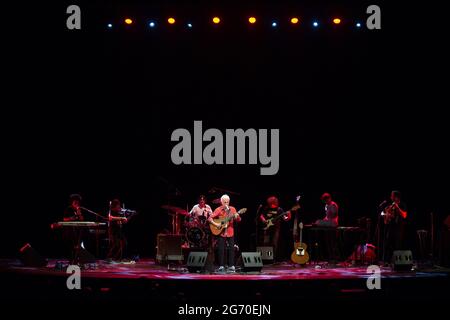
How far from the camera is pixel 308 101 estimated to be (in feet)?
53.3

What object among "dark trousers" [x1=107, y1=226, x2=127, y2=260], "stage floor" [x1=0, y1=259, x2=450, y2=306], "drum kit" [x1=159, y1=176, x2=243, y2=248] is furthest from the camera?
"dark trousers" [x1=107, y1=226, x2=127, y2=260]

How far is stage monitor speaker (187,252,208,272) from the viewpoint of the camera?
11977 millimetres

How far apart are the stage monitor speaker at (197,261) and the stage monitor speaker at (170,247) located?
4.99 ft

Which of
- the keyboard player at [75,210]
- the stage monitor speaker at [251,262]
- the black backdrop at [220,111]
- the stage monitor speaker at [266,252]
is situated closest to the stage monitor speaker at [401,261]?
the stage monitor speaker at [251,262]

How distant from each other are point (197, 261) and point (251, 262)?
102 cm

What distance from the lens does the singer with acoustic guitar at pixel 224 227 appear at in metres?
12.6

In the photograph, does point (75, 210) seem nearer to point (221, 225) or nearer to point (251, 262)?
point (221, 225)

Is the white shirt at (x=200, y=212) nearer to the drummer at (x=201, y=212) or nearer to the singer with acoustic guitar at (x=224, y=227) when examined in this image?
the drummer at (x=201, y=212)

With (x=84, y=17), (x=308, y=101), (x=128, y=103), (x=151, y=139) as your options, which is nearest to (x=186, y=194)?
(x=151, y=139)

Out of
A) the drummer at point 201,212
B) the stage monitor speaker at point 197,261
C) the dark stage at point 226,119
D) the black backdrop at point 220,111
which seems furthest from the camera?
the black backdrop at point 220,111

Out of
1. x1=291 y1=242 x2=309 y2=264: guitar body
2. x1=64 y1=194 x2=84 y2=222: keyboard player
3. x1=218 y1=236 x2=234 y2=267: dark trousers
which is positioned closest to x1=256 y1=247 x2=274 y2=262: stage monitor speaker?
x1=291 y1=242 x2=309 y2=264: guitar body

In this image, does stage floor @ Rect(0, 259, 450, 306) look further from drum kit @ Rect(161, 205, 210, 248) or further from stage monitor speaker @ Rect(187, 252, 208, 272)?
drum kit @ Rect(161, 205, 210, 248)

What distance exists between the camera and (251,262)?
40.0ft

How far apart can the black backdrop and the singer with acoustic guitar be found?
12.1ft
